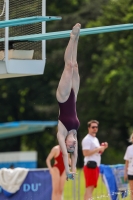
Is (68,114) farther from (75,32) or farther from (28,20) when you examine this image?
(28,20)

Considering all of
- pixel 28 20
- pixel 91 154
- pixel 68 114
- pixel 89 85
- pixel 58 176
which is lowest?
pixel 58 176

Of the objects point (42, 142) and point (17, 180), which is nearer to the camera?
point (17, 180)

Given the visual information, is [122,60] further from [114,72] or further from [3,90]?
[3,90]

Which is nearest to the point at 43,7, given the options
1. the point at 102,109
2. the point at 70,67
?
the point at 70,67

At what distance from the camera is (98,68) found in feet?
134

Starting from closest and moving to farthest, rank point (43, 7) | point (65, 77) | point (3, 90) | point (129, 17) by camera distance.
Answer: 1. point (65, 77)
2. point (43, 7)
3. point (129, 17)
4. point (3, 90)

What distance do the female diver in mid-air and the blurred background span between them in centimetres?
2539

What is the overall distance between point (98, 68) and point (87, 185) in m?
26.6

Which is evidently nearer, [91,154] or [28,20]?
[28,20]

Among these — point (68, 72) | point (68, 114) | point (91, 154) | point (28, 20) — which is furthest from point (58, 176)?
point (28, 20)

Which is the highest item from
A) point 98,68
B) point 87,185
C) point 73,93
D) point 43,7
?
point 98,68

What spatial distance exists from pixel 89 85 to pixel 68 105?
31241 mm

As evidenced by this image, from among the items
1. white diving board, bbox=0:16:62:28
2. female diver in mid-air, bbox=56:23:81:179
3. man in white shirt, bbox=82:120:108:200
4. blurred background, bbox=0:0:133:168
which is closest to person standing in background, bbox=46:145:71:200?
man in white shirt, bbox=82:120:108:200

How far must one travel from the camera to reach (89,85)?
42.4 m
